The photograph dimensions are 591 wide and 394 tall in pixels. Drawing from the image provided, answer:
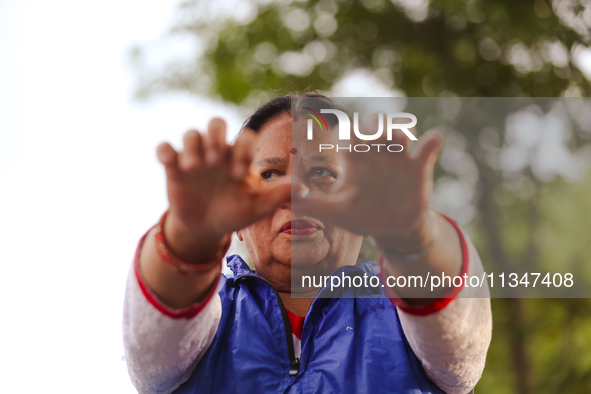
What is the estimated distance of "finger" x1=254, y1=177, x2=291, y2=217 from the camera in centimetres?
71

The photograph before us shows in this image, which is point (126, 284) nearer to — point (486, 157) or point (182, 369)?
point (182, 369)

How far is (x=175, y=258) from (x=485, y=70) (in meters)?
3.66

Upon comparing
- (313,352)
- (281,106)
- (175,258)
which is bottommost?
(313,352)

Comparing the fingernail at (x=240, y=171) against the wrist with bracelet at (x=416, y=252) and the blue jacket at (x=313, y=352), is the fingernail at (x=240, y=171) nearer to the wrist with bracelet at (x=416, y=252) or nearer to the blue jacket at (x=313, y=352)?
the wrist with bracelet at (x=416, y=252)

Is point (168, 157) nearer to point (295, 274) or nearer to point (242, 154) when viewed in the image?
point (242, 154)

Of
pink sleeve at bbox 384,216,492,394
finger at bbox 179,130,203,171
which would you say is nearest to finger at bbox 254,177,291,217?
finger at bbox 179,130,203,171

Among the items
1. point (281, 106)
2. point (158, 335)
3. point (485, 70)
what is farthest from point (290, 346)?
point (485, 70)

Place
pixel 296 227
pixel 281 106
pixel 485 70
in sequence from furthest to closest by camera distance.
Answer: pixel 485 70, pixel 281 106, pixel 296 227

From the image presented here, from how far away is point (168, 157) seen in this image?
0.71 meters

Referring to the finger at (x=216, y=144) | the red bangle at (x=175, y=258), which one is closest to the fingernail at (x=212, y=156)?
the finger at (x=216, y=144)

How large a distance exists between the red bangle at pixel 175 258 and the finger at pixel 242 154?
0.16 m

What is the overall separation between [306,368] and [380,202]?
53cm

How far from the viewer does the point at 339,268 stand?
1204 mm

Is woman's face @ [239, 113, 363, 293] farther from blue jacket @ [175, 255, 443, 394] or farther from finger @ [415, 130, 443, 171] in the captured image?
finger @ [415, 130, 443, 171]
